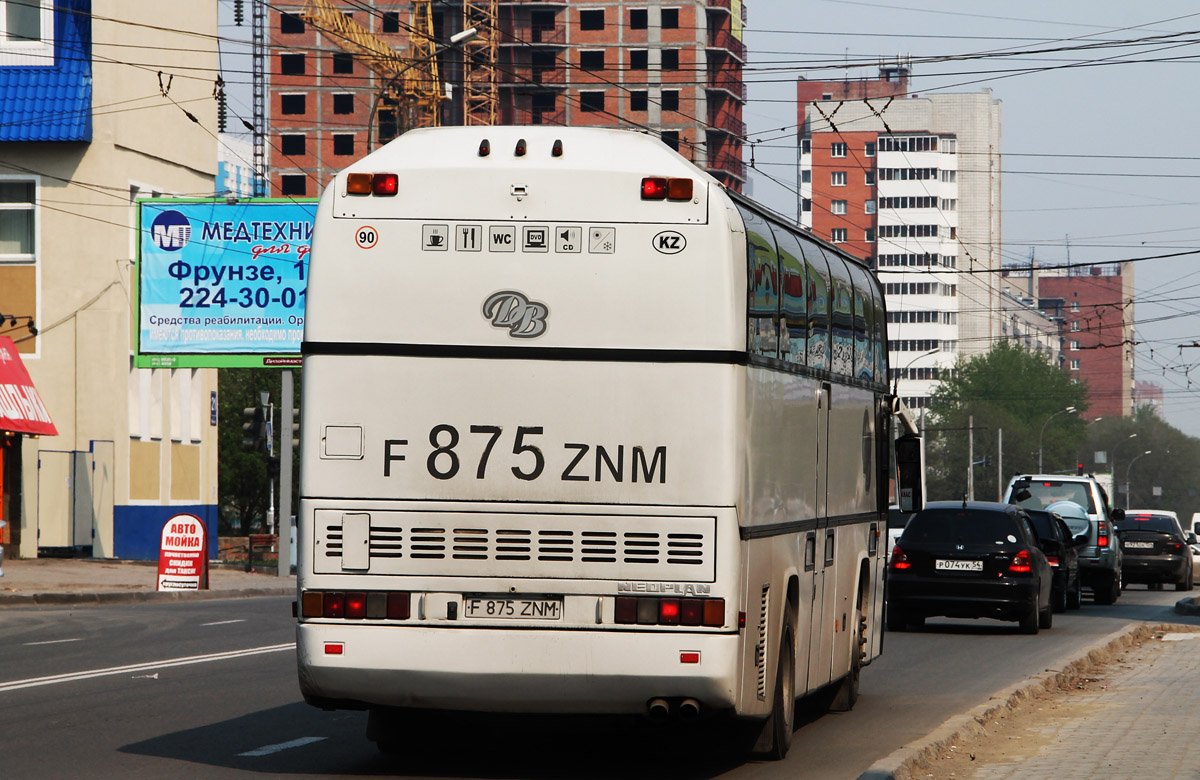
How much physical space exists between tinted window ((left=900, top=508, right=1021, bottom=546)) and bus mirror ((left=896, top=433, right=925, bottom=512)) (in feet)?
25.2

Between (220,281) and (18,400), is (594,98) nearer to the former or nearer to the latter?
(220,281)

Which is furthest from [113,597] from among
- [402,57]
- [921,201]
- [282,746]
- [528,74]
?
[921,201]

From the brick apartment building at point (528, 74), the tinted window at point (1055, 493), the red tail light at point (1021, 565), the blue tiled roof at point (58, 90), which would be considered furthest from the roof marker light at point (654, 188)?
the brick apartment building at point (528, 74)

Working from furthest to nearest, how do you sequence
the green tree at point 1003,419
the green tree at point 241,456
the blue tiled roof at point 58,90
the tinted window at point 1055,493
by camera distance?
the green tree at point 1003,419 → the green tree at point 241,456 → the blue tiled roof at point 58,90 → the tinted window at point 1055,493

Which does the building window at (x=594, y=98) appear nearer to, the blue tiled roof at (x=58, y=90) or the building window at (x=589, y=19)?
the building window at (x=589, y=19)

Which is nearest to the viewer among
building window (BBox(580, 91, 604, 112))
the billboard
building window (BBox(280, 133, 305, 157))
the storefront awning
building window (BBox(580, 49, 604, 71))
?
the storefront awning

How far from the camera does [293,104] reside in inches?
4941

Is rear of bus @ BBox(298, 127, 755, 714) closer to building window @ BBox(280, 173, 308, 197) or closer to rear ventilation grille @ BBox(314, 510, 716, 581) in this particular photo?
rear ventilation grille @ BBox(314, 510, 716, 581)

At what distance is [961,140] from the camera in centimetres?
17950

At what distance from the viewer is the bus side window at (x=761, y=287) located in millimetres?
9391

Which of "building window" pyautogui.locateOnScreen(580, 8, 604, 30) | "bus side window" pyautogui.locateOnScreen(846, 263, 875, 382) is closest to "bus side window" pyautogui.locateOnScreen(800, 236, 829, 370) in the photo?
"bus side window" pyautogui.locateOnScreen(846, 263, 875, 382)

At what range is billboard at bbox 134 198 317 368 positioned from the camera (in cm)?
3709

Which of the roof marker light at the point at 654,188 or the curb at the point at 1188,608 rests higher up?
the roof marker light at the point at 654,188

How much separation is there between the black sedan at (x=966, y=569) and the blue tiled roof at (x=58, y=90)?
24557mm
